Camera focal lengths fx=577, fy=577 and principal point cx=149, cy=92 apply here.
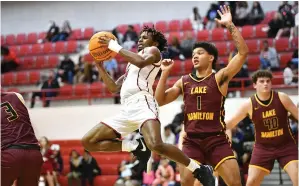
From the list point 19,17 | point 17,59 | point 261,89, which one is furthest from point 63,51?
point 261,89

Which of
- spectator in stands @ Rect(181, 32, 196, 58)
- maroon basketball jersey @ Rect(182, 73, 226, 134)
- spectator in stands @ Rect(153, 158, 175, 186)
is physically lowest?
spectator in stands @ Rect(153, 158, 175, 186)

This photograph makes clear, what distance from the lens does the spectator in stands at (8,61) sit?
19516mm

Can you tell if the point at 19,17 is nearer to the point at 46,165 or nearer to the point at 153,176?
the point at 46,165

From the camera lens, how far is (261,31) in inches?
706

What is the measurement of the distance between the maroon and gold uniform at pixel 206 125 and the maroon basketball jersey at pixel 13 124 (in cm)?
193

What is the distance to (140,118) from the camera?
21.2 feet

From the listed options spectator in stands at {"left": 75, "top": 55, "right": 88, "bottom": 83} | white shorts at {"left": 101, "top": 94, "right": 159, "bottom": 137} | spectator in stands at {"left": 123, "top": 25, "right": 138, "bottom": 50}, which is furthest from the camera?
spectator in stands at {"left": 123, "top": 25, "right": 138, "bottom": 50}

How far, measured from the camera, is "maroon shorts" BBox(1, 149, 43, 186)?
5.89 meters

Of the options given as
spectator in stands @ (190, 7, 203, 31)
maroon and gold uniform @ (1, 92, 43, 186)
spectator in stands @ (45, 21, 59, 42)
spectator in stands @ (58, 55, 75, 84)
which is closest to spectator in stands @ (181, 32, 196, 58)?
spectator in stands @ (190, 7, 203, 31)

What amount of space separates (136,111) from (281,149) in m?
2.40

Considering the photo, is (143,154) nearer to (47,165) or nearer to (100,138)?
(100,138)

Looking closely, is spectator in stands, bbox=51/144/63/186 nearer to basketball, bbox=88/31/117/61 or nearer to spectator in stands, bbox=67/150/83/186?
spectator in stands, bbox=67/150/83/186

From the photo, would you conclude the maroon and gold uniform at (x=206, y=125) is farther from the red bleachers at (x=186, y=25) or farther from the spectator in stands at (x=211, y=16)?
the red bleachers at (x=186, y=25)

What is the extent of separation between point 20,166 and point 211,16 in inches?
535
